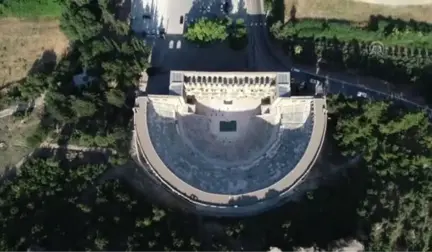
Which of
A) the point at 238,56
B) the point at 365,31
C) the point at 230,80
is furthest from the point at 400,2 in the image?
the point at 230,80

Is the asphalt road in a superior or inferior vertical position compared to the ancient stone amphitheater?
superior

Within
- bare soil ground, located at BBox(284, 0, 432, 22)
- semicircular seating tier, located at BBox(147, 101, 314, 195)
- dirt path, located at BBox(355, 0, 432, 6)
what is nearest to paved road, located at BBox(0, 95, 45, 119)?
semicircular seating tier, located at BBox(147, 101, 314, 195)

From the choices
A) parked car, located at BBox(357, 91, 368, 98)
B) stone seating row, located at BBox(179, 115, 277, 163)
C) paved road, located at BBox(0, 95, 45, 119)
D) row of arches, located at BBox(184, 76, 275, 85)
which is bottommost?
stone seating row, located at BBox(179, 115, 277, 163)

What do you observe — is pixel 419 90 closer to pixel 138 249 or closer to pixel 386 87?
pixel 386 87

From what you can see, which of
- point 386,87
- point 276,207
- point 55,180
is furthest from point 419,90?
point 55,180

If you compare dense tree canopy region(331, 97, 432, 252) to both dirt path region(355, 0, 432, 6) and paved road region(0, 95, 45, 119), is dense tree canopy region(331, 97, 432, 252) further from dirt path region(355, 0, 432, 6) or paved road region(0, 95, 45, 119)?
paved road region(0, 95, 45, 119)

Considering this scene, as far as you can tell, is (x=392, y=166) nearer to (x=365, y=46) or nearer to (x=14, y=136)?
(x=365, y=46)
